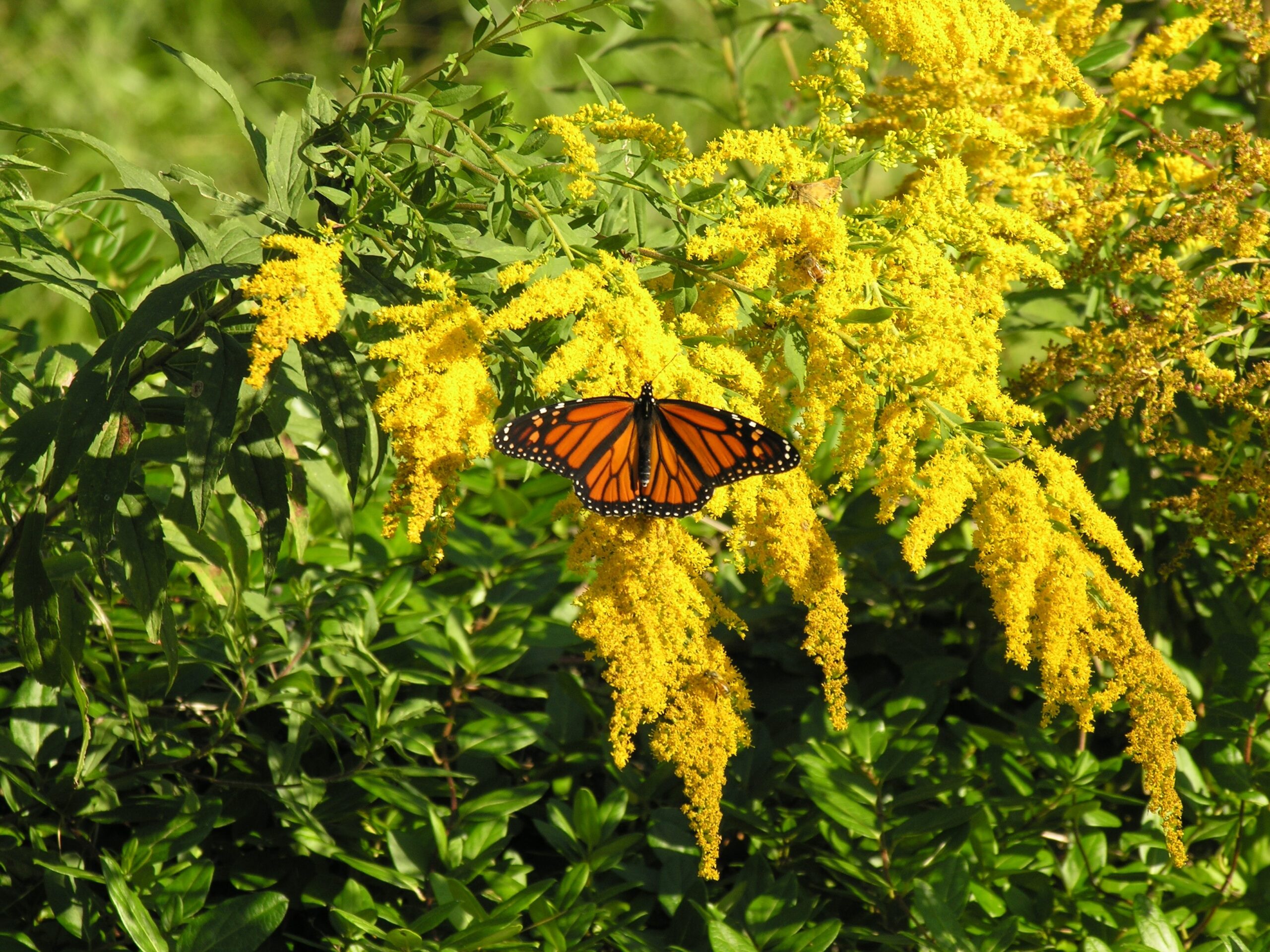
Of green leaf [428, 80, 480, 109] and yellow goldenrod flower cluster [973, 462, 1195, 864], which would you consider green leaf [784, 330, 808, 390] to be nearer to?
yellow goldenrod flower cluster [973, 462, 1195, 864]

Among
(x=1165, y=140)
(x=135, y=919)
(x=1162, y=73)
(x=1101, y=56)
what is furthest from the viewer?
(x=1101, y=56)

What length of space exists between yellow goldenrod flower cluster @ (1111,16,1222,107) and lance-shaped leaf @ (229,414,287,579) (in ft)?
8.17

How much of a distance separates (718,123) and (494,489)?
620cm

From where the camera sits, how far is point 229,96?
2262mm

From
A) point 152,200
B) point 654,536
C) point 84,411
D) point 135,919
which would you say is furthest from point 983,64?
point 135,919

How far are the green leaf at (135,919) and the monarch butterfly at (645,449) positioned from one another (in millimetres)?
1225

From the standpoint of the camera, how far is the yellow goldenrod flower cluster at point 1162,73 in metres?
2.97

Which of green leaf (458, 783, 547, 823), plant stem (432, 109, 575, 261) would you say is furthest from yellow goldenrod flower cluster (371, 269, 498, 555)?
green leaf (458, 783, 547, 823)

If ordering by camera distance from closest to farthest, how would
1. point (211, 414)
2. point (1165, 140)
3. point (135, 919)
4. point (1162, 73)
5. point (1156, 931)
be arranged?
point (211, 414) < point (135, 919) < point (1156, 931) < point (1165, 140) < point (1162, 73)

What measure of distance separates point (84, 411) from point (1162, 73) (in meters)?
2.90

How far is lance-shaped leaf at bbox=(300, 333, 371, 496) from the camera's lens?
7.04 ft

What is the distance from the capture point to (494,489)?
12.2 ft

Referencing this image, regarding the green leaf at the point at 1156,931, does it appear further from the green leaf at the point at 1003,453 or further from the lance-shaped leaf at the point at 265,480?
the lance-shaped leaf at the point at 265,480

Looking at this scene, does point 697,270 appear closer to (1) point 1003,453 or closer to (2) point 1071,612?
(1) point 1003,453
